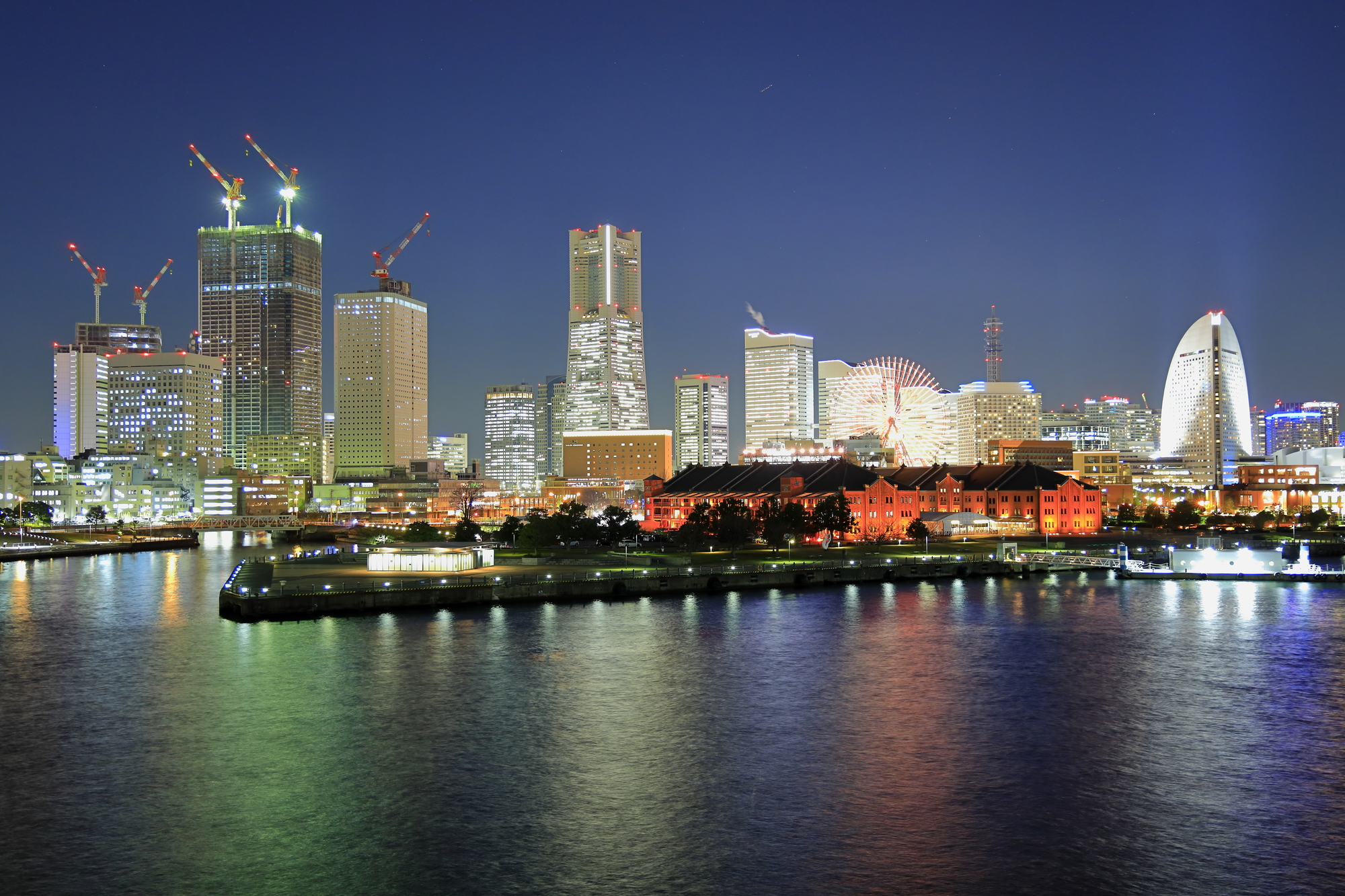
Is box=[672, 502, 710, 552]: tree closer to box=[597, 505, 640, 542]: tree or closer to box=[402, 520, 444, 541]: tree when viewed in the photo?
box=[597, 505, 640, 542]: tree

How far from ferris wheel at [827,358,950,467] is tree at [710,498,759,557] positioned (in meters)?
23.9

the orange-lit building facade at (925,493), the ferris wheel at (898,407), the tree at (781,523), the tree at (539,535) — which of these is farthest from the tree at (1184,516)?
the tree at (539,535)

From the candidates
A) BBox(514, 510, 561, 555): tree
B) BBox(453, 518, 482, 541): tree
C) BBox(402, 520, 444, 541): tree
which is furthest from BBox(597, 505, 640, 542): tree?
BBox(402, 520, 444, 541): tree

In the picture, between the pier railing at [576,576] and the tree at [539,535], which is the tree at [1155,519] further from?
the tree at [539,535]

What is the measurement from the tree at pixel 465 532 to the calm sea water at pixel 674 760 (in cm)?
6217

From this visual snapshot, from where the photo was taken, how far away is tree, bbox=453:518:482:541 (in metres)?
116

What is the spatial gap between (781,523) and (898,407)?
29443 mm

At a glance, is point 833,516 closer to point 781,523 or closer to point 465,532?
point 781,523

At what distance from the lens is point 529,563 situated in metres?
82.9

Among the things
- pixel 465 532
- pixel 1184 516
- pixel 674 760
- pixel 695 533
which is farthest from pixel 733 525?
pixel 1184 516

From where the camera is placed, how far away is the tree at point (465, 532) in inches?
4567

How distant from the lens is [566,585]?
2608 inches

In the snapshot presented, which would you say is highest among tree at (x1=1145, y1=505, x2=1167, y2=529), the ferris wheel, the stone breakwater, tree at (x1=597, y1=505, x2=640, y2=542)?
the ferris wheel

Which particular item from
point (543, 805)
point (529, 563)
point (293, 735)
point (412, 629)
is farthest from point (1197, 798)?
point (529, 563)
